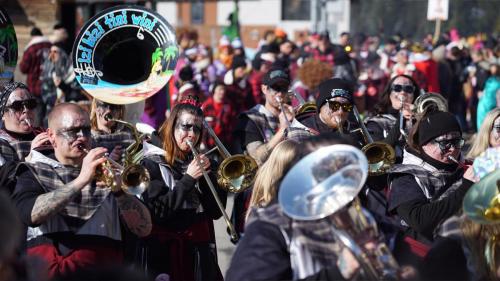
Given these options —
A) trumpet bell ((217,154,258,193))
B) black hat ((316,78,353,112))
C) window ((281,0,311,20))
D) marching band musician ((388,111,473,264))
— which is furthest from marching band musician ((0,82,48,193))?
window ((281,0,311,20))

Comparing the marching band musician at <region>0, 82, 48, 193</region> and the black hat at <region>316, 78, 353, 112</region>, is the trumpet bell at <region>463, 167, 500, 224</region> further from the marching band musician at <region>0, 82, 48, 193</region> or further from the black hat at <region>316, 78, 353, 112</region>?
the black hat at <region>316, 78, 353, 112</region>

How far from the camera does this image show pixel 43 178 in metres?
5.01

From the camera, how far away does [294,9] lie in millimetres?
33750

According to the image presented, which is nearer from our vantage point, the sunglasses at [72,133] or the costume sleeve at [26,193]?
the costume sleeve at [26,193]

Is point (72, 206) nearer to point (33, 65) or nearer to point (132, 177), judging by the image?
point (132, 177)

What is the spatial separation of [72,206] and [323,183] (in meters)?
1.87

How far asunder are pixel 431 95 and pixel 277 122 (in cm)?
126

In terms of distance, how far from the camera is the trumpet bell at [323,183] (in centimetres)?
342

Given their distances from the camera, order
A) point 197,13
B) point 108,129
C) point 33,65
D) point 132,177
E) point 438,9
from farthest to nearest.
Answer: point 197,13 < point 438,9 < point 33,65 < point 108,129 < point 132,177

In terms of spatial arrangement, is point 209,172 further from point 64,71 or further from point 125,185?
point 64,71

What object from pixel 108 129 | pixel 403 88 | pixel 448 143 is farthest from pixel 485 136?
pixel 108 129

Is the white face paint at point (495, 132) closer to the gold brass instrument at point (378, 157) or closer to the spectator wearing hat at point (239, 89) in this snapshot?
the gold brass instrument at point (378, 157)

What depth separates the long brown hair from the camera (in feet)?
20.0

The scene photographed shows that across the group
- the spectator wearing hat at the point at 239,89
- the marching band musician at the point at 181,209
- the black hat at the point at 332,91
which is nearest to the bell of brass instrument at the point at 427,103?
the black hat at the point at 332,91
